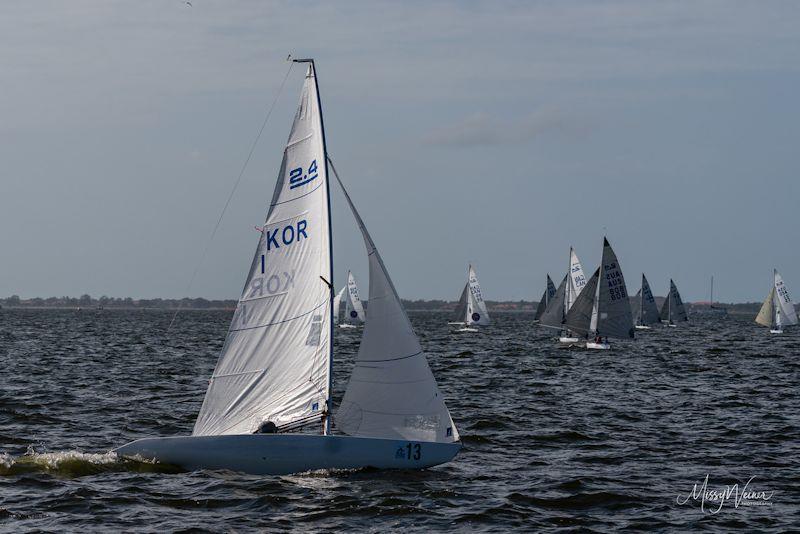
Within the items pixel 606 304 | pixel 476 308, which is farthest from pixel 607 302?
pixel 476 308

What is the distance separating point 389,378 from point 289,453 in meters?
2.31

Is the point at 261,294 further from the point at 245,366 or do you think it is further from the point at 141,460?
A: the point at 141,460

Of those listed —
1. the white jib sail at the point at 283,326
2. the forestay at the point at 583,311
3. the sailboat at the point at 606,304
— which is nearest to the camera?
the white jib sail at the point at 283,326

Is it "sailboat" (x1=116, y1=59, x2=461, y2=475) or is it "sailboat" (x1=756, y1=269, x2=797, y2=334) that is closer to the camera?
"sailboat" (x1=116, y1=59, x2=461, y2=475)

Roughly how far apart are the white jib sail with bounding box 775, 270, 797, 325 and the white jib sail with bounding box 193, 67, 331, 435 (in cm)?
9288

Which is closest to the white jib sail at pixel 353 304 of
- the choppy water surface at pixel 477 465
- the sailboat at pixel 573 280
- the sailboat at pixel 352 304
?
the sailboat at pixel 352 304

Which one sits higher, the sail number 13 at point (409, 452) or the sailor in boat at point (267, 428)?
the sailor in boat at point (267, 428)

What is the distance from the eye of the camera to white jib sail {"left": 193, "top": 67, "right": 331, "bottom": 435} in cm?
1862

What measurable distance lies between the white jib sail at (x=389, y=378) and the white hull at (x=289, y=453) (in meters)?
0.38

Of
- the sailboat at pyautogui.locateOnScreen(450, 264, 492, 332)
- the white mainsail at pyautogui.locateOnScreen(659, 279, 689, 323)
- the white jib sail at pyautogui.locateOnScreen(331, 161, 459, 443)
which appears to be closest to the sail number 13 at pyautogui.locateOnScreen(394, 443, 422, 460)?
the white jib sail at pyautogui.locateOnScreen(331, 161, 459, 443)

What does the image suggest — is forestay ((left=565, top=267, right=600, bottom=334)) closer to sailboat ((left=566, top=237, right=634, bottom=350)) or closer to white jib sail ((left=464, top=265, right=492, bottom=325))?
sailboat ((left=566, top=237, right=634, bottom=350))

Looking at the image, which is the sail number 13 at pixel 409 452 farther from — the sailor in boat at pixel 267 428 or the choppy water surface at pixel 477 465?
the sailor in boat at pixel 267 428

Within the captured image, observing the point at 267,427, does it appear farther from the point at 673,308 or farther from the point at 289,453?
the point at 673,308

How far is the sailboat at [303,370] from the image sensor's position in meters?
18.5
